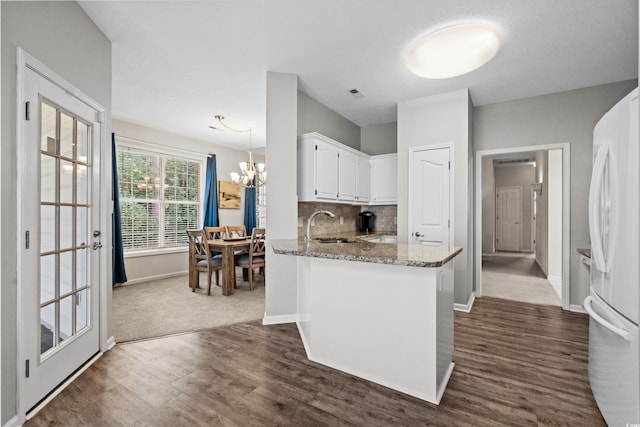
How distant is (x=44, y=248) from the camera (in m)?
1.86

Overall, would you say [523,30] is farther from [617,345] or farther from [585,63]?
[617,345]

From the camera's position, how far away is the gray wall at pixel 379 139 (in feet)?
16.1

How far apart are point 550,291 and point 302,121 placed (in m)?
4.51

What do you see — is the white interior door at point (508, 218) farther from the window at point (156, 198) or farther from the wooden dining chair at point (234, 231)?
the window at point (156, 198)

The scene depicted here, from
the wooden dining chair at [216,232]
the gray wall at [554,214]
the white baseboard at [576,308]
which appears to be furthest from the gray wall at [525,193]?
the wooden dining chair at [216,232]

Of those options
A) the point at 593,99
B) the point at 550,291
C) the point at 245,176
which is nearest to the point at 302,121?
the point at 245,176

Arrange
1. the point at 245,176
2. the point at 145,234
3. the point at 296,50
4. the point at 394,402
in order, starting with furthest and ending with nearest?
the point at 145,234
the point at 245,176
the point at 296,50
the point at 394,402

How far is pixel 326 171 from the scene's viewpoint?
365 centimetres

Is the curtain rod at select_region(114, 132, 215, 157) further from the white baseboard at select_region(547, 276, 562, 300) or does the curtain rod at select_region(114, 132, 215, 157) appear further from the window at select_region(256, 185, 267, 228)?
the white baseboard at select_region(547, 276, 562, 300)

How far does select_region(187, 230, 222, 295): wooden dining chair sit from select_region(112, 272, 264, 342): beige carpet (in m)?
0.34

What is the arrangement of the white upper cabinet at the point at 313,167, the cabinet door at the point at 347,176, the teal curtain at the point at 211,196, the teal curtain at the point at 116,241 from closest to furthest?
the white upper cabinet at the point at 313,167 → the cabinet door at the point at 347,176 → the teal curtain at the point at 116,241 → the teal curtain at the point at 211,196

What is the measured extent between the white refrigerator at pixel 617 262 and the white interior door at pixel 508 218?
819cm

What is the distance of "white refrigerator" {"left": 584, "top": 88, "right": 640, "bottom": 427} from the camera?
1.32 m

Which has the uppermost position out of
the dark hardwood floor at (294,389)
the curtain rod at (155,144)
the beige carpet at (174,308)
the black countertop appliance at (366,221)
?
the curtain rod at (155,144)
